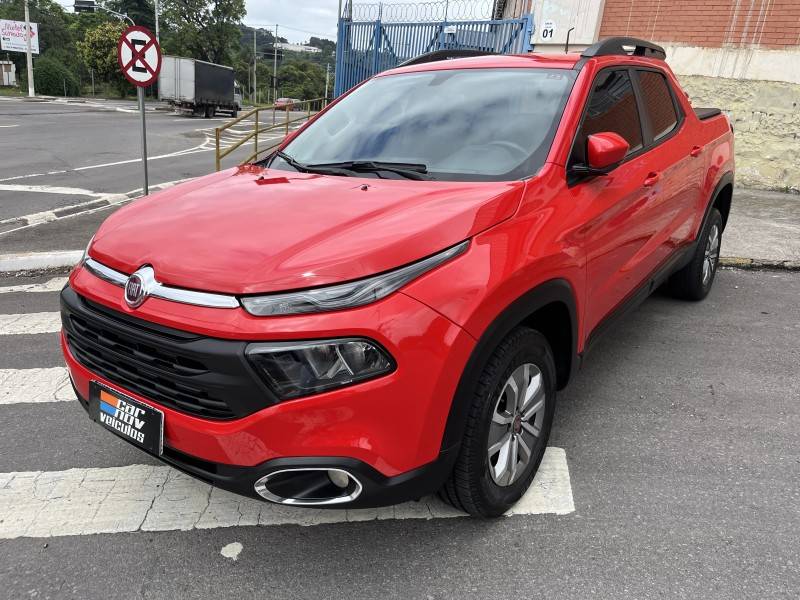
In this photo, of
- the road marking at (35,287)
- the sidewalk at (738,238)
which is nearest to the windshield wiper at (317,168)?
the road marking at (35,287)

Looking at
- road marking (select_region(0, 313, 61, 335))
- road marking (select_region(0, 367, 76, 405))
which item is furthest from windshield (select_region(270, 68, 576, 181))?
road marking (select_region(0, 313, 61, 335))

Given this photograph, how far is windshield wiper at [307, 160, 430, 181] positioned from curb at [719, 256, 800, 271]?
15.7ft

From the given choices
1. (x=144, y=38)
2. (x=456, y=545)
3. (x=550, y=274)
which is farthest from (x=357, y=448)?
(x=144, y=38)

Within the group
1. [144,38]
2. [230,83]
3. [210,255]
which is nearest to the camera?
[210,255]

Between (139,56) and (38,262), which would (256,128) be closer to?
(139,56)

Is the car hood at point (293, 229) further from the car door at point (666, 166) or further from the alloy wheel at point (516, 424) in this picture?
the car door at point (666, 166)

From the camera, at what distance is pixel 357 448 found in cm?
193

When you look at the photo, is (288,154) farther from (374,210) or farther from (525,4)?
(525,4)

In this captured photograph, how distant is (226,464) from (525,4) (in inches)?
510

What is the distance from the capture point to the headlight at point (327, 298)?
1908 millimetres

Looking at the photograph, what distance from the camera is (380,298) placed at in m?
1.92

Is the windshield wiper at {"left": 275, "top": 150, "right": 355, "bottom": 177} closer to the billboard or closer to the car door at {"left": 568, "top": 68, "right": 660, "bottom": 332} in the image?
the car door at {"left": 568, "top": 68, "right": 660, "bottom": 332}

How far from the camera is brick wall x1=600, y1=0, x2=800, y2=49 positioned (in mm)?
9625

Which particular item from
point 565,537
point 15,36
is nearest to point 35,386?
point 565,537
